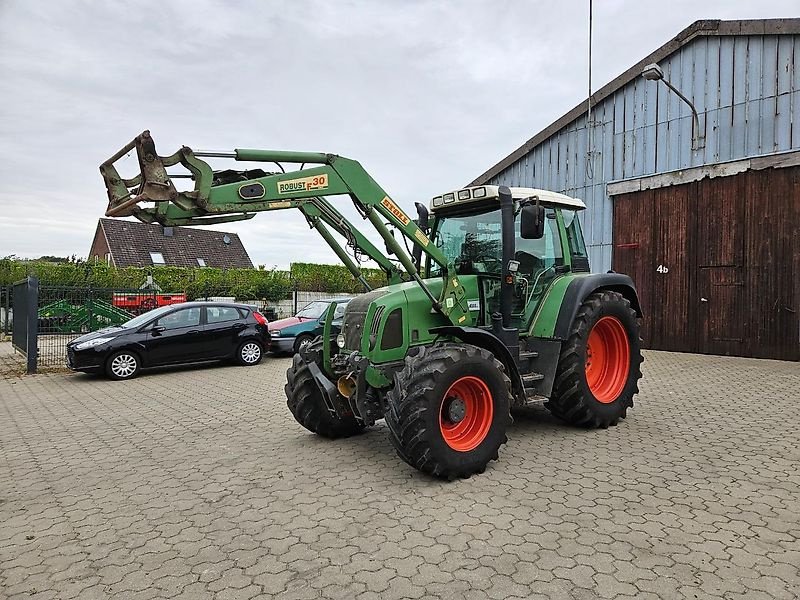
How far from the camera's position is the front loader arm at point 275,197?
13.1ft

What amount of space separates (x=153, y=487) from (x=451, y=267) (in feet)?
10.1

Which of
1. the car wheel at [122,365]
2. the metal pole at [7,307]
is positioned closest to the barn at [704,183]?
the car wheel at [122,365]

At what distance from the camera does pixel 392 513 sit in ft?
12.8

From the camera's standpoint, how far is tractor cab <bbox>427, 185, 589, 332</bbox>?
5539 millimetres

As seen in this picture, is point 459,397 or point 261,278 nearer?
point 459,397

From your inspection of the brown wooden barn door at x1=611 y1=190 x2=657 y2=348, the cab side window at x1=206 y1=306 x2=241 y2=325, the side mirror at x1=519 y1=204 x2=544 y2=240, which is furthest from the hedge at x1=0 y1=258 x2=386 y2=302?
the side mirror at x1=519 y1=204 x2=544 y2=240

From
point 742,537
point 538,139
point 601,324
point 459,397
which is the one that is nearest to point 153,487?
point 459,397

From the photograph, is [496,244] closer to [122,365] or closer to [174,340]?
[174,340]

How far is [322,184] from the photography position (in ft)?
15.4

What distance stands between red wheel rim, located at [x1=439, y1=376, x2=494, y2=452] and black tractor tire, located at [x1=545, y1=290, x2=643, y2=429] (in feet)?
4.00

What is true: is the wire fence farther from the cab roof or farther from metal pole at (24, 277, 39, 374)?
the cab roof

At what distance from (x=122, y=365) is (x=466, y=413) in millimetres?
8137

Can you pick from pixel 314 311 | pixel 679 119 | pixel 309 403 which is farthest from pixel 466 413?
pixel 314 311

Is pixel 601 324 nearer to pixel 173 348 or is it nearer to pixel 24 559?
pixel 24 559
